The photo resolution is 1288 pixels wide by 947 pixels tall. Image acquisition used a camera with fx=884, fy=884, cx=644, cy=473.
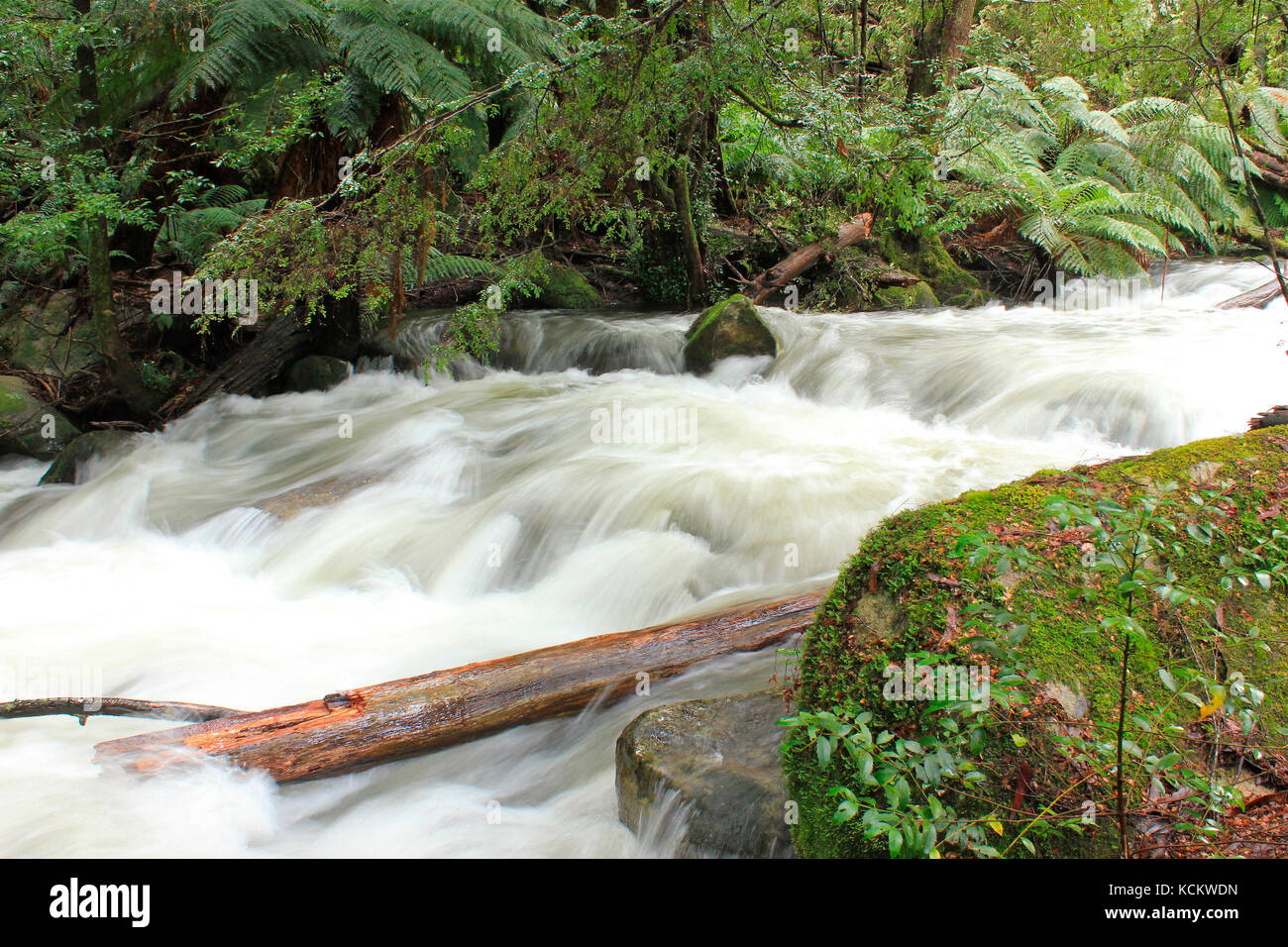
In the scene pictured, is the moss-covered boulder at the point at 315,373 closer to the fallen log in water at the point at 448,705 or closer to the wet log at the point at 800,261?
the wet log at the point at 800,261

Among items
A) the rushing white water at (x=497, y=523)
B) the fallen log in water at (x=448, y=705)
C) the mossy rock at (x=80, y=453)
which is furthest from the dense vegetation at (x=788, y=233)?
the fallen log in water at (x=448, y=705)

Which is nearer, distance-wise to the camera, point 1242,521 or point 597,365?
point 1242,521

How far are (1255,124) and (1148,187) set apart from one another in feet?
11.5

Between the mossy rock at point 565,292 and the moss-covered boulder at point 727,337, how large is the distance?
8.43 ft

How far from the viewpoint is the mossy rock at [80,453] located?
721 centimetres

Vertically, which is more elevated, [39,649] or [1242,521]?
[1242,521]

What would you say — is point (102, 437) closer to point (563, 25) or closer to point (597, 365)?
point (597, 365)

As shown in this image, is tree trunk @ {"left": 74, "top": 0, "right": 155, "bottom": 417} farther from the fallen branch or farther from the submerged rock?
the submerged rock

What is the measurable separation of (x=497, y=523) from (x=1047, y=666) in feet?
13.3

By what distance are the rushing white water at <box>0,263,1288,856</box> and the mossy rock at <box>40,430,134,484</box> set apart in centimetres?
17

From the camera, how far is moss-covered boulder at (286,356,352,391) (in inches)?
353

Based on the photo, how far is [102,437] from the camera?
292 inches

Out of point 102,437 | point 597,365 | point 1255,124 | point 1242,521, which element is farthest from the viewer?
point 1255,124

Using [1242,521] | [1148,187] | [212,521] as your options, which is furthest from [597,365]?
[1148,187]
